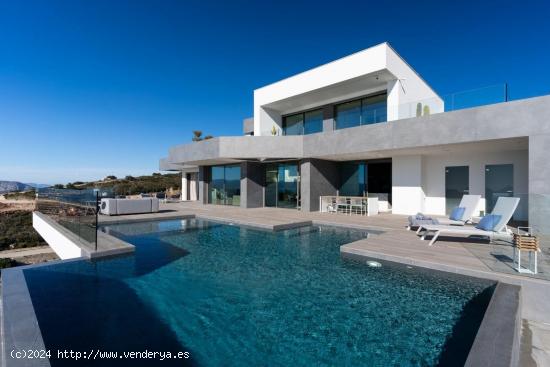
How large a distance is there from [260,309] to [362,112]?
1288 cm

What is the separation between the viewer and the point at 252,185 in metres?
17.4

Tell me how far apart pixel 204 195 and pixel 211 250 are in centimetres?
1418

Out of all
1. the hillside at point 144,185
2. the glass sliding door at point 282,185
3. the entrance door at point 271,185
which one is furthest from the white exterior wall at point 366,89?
the hillside at point 144,185

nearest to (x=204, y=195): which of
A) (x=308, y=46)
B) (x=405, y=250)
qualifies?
(x=308, y=46)

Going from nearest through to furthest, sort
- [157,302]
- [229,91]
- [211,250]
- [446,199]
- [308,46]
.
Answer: [157,302], [211,250], [446,199], [308,46], [229,91]

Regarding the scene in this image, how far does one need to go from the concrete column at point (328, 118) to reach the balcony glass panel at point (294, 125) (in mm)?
1556

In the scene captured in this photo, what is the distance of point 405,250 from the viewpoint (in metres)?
6.27

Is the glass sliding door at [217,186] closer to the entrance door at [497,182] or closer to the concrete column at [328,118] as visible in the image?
the concrete column at [328,118]

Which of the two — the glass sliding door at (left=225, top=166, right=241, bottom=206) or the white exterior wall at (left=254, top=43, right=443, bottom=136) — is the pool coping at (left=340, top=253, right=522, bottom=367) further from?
the glass sliding door at (left=225, top=166, right=241, bottom=206)

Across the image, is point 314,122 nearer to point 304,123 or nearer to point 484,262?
point 304,123

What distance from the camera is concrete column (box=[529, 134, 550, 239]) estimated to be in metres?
7.96

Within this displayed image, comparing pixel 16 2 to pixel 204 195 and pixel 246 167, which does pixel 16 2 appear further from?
pixel 204 195

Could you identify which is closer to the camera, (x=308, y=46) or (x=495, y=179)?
(x=495, y=179)

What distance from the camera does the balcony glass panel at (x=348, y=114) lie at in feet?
47.5
